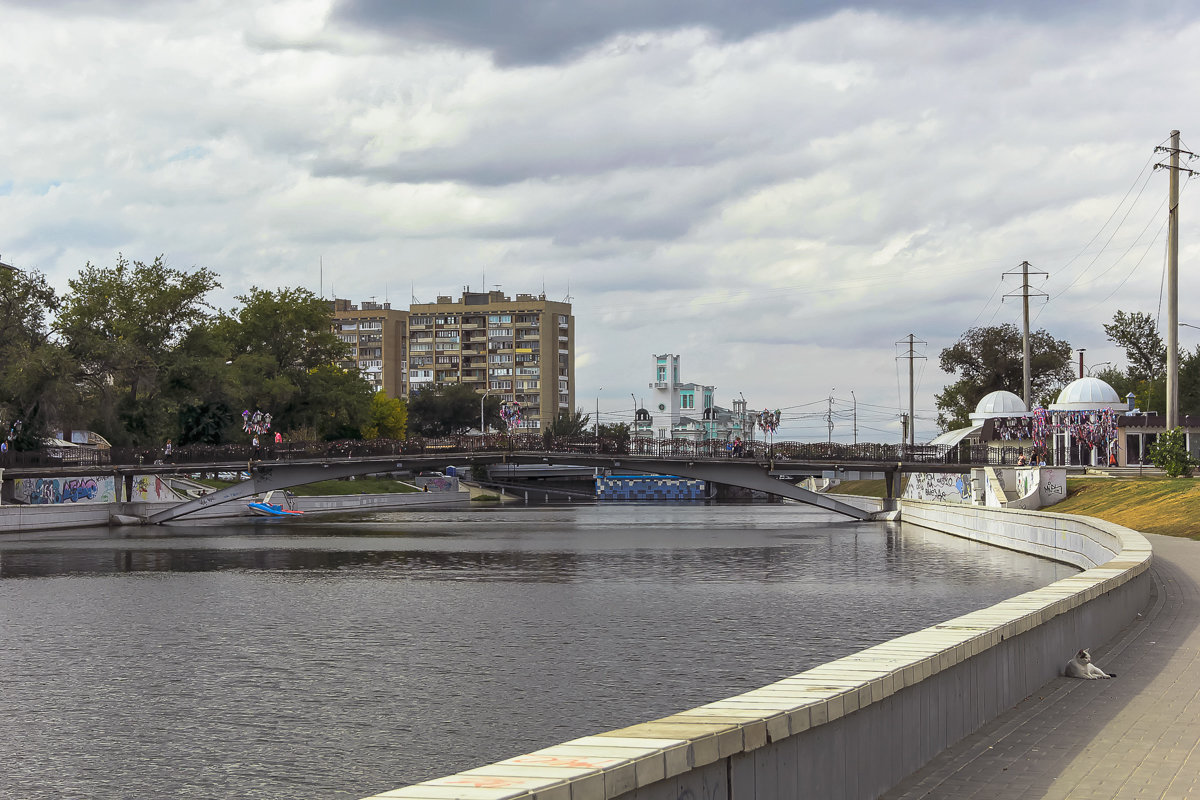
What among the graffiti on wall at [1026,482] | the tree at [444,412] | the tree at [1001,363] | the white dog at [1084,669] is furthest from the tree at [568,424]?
the white dog at [1084,669]

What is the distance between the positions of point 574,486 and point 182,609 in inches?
5245

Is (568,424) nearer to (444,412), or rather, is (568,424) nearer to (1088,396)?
(444,412)

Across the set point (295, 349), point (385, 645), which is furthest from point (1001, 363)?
point (385, 645)

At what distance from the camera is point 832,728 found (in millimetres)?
8102

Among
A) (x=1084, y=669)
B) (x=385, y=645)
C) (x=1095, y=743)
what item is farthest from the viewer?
(x=385, y=645)

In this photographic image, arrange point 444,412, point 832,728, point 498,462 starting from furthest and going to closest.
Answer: point 444,412
point 498,462
point 832,728

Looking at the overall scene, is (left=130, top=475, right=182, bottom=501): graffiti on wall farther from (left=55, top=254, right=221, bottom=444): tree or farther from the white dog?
the white dog

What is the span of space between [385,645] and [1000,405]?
8088cm

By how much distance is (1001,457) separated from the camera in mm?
77125

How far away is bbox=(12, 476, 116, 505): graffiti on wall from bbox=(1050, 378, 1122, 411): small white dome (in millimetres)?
63382

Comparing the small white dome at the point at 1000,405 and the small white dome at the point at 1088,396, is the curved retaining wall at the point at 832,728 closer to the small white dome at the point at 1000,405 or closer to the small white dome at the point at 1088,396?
the small white dome at the point at 1088,396

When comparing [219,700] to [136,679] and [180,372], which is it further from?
[180,372]

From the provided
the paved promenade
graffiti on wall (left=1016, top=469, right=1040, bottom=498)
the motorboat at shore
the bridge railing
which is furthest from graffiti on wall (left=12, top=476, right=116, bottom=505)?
the paved promenade

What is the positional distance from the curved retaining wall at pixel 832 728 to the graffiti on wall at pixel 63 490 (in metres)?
A: 74.5
